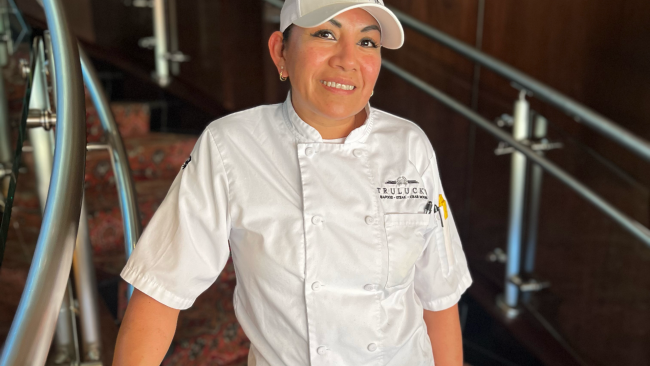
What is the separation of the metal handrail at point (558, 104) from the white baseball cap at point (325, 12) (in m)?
0.84

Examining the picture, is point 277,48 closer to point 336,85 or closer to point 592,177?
point 336,85

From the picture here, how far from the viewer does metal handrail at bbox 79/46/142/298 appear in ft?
4.66

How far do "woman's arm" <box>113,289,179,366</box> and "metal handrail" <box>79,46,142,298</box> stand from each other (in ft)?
1.09

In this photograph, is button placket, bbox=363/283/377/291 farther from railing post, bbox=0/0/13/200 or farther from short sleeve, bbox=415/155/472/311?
railing post, bbox=0/0/13/200

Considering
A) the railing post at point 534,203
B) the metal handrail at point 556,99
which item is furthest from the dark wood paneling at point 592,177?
the metal handrail at point 556,99

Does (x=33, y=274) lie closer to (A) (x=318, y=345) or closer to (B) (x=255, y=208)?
(B) (x=255, y=208)

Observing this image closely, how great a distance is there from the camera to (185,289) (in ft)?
3.61

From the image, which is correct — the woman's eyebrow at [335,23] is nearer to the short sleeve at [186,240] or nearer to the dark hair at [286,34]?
the dark hair at [286,34]

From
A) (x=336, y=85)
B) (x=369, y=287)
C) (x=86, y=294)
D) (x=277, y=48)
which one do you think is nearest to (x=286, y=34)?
(x=277, y=48)

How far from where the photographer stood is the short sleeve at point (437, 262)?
1.26m

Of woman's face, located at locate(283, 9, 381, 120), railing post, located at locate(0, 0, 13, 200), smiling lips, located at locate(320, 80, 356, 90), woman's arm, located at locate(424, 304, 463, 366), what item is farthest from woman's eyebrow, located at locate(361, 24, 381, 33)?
railing post, located at locate(0, 0, 13, 200)

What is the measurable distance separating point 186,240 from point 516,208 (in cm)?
161

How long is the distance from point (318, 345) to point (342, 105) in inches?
17.6

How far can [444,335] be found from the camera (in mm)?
1321
